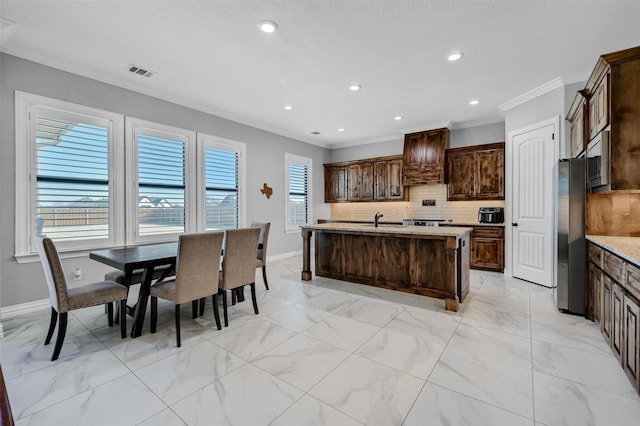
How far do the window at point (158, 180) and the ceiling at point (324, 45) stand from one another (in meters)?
0.60

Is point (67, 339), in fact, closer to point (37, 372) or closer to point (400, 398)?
point (37, 372)

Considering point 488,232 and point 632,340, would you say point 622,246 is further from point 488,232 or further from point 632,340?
point 488,232

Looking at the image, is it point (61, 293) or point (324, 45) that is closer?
point (61, 293)

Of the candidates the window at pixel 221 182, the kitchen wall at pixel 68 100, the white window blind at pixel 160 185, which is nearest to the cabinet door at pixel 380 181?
the kitchen wall at pixel 68 100

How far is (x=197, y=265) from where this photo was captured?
268 centimetres

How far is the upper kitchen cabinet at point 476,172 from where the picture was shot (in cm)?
525

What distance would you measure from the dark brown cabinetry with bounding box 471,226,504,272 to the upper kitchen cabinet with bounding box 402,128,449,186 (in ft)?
4.24

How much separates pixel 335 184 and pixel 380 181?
4.28 ft

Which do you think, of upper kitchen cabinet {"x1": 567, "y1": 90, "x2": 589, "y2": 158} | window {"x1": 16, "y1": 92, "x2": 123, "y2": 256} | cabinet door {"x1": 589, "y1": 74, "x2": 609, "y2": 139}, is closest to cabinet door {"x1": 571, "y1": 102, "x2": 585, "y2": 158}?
upper kitchen cabinet {"x1": 567, "y1": 90, "x2": 589, "y2": 158}

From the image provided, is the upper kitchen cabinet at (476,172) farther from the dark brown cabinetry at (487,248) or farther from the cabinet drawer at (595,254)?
the cabinet drawer at (595,254)

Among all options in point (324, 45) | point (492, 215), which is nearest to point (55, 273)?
point (324, 45)

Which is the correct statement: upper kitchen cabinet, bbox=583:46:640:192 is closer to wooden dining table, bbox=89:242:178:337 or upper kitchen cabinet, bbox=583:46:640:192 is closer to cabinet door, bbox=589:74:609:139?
cabinet door, bbox=589:74:609:139

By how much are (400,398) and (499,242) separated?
13.9 ft

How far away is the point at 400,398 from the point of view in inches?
71.6
